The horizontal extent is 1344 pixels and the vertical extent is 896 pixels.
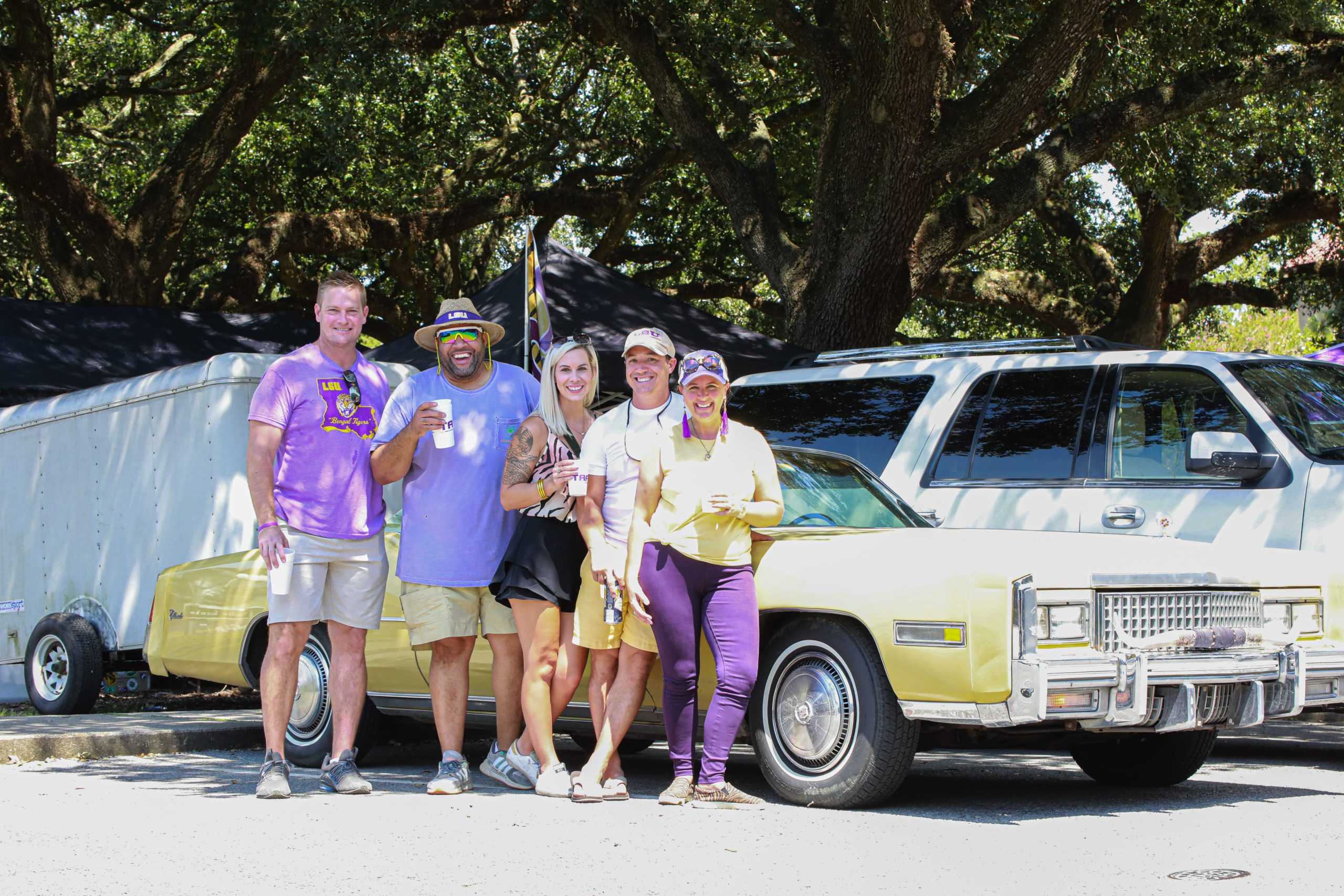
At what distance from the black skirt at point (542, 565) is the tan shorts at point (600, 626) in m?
0.07

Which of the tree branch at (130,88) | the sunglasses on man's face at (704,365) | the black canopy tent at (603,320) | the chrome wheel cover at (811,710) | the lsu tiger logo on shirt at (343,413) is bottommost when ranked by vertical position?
the chrome wheel cover at (811,710)

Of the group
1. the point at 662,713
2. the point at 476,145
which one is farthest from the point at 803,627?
the point at 476,145

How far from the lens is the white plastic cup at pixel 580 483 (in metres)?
6.04

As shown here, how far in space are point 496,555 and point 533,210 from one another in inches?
538

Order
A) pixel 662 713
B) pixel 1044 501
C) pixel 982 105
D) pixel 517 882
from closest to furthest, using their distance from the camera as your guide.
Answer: pixel 517 882 < pixel 662 713 < pixel 1044 501 < pixel 982 105

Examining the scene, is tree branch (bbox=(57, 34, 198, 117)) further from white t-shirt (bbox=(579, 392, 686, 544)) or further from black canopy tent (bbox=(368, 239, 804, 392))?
white t-shirt (bbox=(579, 392, 686, 544))

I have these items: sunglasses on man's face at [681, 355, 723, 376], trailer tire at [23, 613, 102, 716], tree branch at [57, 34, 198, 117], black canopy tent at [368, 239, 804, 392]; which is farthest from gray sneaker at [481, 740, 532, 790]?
tree branch at [57, 34, 198, 117]

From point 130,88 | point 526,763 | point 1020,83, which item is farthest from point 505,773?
point 130,88

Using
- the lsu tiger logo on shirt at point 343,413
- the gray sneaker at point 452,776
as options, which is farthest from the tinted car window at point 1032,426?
the lsu tiger logo on shirt at point 343,413

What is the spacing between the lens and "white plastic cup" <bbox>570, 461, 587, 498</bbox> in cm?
604

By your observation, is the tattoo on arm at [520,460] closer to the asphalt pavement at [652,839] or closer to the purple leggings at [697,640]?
the purple leggings at [697,640]

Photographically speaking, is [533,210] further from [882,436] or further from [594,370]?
[594,370]

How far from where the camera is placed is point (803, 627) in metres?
5.85

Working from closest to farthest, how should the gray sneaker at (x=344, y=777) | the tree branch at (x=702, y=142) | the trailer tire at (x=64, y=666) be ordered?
the gray sneaker at (x=344, y=777) → the trailer tire at (x=64, y=666) → the tree branch at (x=702, y=142)
